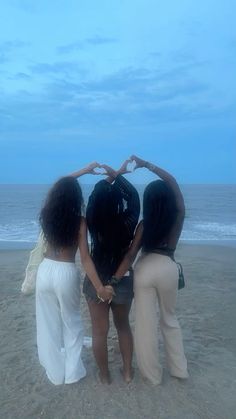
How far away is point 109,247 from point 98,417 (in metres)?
1.40

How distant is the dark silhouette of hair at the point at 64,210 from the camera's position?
377 cm

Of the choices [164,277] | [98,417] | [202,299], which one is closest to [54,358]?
[98,417]

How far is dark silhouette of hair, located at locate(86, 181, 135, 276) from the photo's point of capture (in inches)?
147

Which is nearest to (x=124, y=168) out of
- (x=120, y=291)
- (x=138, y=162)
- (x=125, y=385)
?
(x=138, y=162)

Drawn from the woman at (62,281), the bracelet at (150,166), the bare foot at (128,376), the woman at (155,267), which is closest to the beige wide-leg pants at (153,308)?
the woman at (155,267)

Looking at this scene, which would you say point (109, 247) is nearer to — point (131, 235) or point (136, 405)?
point (131, 235)

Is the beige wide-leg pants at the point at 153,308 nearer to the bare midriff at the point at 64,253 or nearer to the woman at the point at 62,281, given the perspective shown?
the woman at the point at 62,281

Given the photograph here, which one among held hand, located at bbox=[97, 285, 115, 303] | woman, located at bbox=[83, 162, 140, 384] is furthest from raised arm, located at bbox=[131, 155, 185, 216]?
held hand, located at bbox=[97, 285, 115, 303]

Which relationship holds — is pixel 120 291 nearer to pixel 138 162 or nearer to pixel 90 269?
pixel 90 269

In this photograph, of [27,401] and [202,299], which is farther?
[202,299]

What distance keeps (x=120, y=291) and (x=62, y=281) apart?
0.51 meters

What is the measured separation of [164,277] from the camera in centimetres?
379

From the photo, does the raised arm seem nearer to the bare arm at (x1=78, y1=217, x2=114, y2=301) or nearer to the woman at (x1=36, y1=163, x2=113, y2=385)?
the woman at (x1=36, y1=163, x2=113, y2=385)

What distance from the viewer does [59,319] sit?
3900mm
